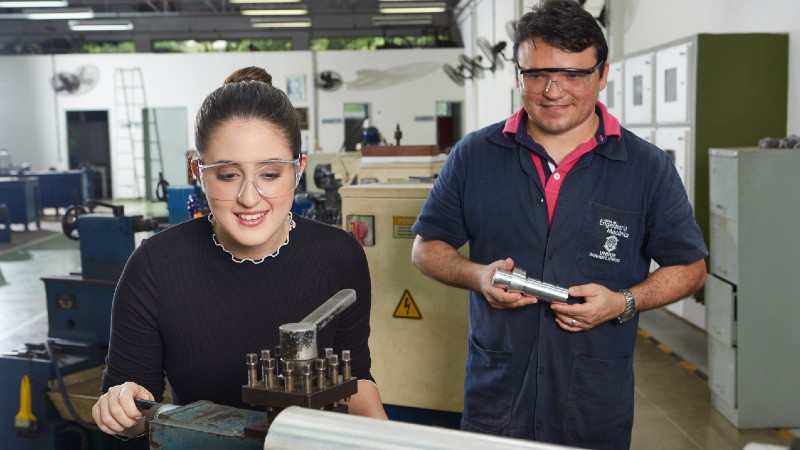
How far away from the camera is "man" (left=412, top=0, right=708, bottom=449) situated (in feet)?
5.80

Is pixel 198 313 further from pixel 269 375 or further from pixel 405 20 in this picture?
pixel 405 20

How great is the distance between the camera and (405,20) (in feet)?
54.1

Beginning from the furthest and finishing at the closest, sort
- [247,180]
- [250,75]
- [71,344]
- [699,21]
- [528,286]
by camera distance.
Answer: [699,21]
[71,344]
[250,75]
[528,286]
[247,180]

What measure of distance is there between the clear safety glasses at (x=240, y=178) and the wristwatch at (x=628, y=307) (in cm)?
87

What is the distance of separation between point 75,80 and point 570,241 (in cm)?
1526

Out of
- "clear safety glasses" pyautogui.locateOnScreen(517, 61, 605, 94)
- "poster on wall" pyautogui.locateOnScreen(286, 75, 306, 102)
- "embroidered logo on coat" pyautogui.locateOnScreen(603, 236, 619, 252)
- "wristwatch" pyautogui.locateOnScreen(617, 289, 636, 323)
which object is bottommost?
"wristwatch" pyautogui.locateOnScreen(617, 289, 636, 323)

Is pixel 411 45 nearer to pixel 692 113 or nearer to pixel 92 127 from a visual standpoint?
pixel 92 127

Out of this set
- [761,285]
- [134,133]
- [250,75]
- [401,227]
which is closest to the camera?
[250,75]

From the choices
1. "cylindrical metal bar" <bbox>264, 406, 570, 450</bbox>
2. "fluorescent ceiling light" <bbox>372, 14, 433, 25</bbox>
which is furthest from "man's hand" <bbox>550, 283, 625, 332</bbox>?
"fluorescent ceiling light" <bbox>372, 14, 433, 25</bbox>

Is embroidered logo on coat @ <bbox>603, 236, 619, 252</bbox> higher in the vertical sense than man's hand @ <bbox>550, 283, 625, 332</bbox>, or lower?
higher

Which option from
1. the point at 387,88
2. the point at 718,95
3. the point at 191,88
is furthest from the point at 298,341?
the point at 191,88

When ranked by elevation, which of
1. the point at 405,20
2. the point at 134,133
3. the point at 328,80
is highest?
the point at 405,20

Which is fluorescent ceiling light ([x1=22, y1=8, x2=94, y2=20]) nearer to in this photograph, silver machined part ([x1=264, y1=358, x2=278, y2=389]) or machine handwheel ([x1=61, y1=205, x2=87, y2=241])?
machine handwheel ([x1=61, y1=205, x2=87, y2=241])

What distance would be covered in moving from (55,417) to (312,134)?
42.1ft
